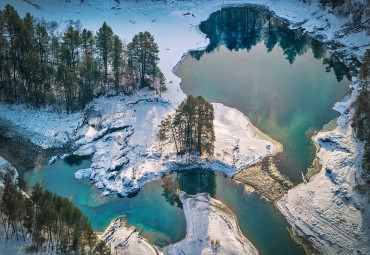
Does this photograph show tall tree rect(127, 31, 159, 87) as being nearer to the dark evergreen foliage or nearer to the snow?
the snow

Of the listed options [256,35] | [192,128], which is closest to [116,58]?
[192,128]

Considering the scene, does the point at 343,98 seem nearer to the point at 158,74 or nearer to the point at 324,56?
the point at 324,56

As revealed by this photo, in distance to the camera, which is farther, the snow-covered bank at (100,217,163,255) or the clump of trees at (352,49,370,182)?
the clump of trees at (352,49,370,182)

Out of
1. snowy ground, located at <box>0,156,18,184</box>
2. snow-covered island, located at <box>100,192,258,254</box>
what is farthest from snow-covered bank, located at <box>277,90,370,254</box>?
snowy ground, located at <box>0,156,18,184</box>

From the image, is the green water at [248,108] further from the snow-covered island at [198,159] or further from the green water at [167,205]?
the snow-covered island at [198,159]

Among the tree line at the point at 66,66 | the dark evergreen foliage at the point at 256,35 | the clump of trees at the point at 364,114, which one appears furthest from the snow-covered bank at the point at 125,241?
the dark evergreen foliage at the point at 256,35

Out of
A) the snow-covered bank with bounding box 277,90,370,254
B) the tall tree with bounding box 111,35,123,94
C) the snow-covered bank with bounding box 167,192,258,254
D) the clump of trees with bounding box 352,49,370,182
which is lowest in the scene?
the snow-covered bank with bounding box 167,192,258,254

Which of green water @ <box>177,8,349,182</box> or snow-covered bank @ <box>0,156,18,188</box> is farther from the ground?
green water @ <box>177,8,349,182</box>
